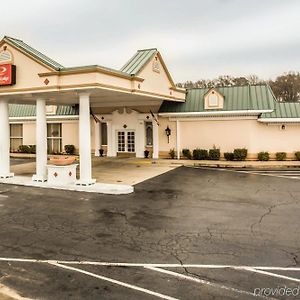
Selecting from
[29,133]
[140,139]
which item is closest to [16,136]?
[29,133]

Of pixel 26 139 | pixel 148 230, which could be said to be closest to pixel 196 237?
pixel 148 230

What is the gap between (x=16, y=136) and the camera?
36.0m

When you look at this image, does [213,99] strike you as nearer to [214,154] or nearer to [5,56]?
[214,154]

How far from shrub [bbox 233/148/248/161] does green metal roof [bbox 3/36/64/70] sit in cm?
1436

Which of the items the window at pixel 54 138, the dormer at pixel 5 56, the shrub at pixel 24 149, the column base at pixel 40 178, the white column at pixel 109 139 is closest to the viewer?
the dormer at pixel 5 56

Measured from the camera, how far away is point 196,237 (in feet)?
32.2

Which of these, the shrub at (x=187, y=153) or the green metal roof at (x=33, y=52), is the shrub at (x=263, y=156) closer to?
the shrub at (x=187, y=153)

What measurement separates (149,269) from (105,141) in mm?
24090

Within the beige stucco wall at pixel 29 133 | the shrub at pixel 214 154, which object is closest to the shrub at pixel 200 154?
the shrub at pixel 214 154

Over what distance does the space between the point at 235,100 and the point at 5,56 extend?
1661 centimetres

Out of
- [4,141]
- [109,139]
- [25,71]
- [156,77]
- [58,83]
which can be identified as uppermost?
[156,77]

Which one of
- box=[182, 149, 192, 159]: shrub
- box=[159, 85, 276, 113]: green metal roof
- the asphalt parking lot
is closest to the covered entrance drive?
the asphalt parking lot

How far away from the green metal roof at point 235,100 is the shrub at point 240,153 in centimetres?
305

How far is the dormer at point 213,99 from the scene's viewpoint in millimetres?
27406
